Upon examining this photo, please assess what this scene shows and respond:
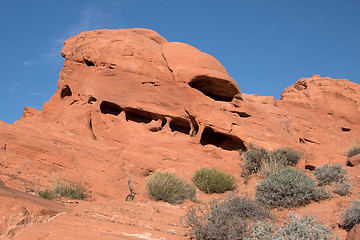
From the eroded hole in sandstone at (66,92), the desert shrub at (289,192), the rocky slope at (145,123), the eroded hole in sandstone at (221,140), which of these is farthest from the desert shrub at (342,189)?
the eroded hole in sandstone at (66,92)

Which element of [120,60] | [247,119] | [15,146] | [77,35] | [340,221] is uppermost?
[77,35]

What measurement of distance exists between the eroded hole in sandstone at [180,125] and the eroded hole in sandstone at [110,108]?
2.65 m

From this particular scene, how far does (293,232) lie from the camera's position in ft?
16.0

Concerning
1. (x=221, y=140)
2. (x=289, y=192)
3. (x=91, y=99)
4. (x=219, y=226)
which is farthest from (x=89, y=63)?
(x=219, y=226)

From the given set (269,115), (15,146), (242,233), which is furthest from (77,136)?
(269,115)

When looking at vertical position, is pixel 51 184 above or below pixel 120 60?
below

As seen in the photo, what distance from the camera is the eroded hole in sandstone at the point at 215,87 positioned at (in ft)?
55.1

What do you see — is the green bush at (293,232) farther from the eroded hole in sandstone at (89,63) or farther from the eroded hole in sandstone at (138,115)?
the eroded hole in sandstone at (89,63)

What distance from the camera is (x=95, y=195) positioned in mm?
9594

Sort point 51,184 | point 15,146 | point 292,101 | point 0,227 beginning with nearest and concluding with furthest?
point 0,227 → point 51,184 → point 15,146 → point 292,101

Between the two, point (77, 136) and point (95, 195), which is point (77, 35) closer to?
point (77, 136)

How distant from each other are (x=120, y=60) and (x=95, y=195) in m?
8.03

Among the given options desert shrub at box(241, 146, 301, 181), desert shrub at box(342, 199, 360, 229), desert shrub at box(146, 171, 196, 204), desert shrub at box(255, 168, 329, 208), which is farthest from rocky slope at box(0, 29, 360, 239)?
desert shrub at box(342, 199, 360, 229)

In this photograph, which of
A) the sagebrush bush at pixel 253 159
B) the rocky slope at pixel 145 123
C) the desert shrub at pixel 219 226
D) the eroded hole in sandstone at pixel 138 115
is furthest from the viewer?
the eroded hole in sandstone at pixel 138 115
